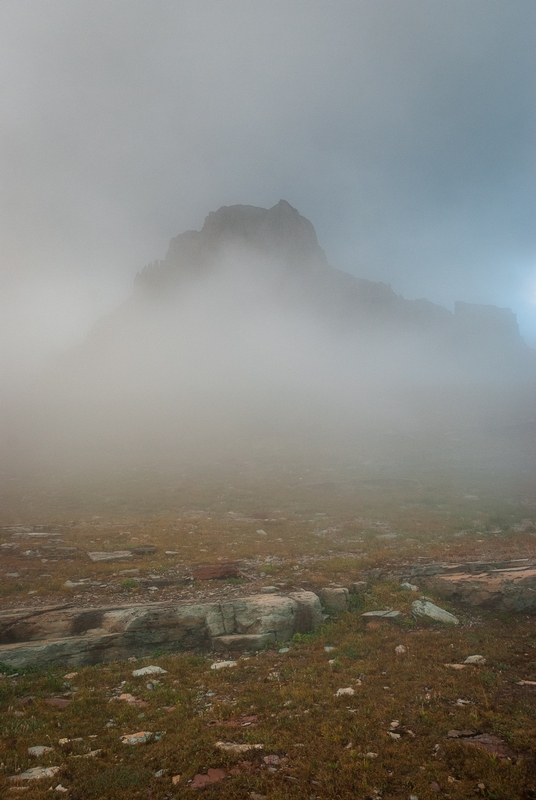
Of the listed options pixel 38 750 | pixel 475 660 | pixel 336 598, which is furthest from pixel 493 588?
pixel 38 750

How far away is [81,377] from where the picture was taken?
5625 inches

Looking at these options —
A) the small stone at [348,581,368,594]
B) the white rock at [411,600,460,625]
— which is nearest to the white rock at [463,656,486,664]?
the white rock at [411,600,460,625]

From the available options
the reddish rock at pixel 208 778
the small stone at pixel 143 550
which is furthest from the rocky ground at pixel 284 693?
the small stone at pixel 143 550

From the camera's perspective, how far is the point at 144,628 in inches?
614

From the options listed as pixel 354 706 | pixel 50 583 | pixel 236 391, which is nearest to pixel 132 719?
pixel 354 706

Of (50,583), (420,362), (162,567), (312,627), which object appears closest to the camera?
(312,627)

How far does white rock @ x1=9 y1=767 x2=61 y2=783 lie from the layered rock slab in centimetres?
637

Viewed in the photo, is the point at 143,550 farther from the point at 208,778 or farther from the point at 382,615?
the point at 208,778

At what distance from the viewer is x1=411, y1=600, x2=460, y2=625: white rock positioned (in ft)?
55.3

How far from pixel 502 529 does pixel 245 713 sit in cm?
3562

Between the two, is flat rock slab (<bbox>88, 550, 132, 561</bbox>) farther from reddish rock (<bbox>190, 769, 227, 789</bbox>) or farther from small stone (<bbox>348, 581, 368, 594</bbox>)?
reddish rock (<bbox>190, 769, 227, 789</bbox>)

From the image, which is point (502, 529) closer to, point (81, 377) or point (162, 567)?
point (162, 567)

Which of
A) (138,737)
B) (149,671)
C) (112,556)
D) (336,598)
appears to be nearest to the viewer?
(138,737)

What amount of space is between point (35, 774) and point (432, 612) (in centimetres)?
1580
